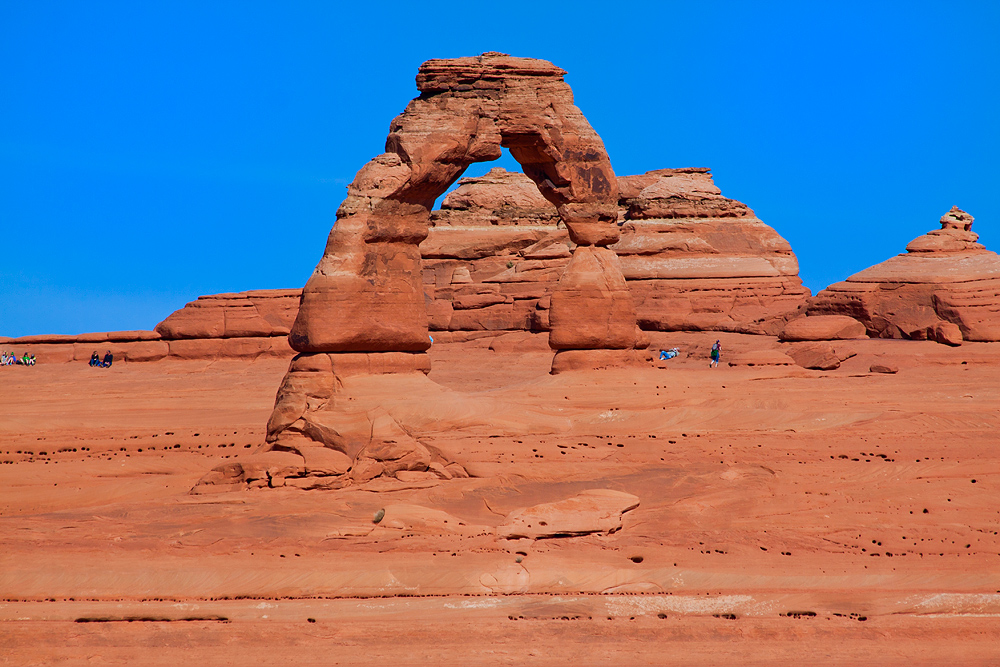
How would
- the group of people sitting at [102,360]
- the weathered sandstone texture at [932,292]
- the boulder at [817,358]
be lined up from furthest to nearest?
the group of people sitting at [102,360], the weathered sandstone texture at [932,292], the boulder at [817,358]

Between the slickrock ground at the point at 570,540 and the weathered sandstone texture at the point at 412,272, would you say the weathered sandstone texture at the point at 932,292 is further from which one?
the weathered sandstone texture at the point at 412,272

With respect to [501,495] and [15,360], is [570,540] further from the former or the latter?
[15,360]

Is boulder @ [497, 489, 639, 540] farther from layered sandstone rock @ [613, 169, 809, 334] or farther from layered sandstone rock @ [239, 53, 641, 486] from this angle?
layered sandstone rock @ [613, 169, 809, 334]

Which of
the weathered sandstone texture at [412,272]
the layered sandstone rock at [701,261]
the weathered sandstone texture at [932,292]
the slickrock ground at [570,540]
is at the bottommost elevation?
the slickrock ground at [570,540]

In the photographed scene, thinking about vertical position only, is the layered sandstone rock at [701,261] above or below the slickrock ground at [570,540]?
above

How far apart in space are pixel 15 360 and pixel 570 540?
24.4 metres

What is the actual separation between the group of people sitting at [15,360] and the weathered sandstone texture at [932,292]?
21043 millimetres

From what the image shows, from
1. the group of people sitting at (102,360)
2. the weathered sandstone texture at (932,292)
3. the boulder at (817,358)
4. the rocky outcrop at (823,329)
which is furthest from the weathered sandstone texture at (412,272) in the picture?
the group of people sitting at (102,360)

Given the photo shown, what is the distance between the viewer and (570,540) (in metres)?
11.4

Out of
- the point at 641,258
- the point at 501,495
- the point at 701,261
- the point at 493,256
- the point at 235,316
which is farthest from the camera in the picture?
the point at 493,256

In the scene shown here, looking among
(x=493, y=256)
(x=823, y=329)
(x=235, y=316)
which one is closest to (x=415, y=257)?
(x=823, y=329)

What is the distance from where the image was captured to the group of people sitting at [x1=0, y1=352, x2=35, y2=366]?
30.1 meters

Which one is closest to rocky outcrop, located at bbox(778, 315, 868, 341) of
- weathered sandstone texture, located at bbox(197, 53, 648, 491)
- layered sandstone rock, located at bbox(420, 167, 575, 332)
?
layered sandstone rock, located at bbox(420, 167, 575, 332)

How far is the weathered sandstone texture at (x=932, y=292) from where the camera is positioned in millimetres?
22797
